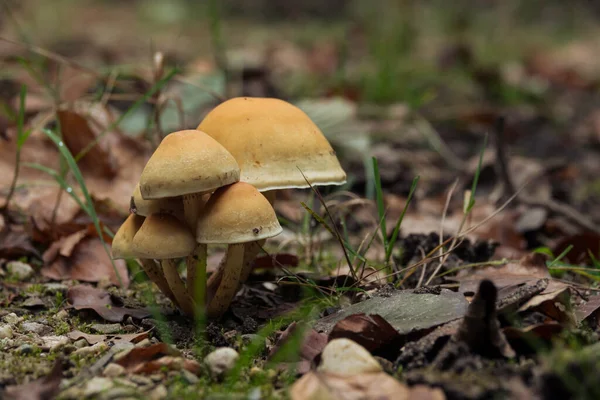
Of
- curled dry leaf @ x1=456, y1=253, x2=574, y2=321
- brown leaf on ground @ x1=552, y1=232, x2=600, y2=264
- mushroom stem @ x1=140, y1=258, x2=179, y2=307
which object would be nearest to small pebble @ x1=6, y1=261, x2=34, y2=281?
mushroom stem @ x1=140, y1=258, x2=179, y2=307

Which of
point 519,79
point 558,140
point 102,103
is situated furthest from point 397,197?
point 519,79

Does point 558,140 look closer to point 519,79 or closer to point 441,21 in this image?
point 519,79

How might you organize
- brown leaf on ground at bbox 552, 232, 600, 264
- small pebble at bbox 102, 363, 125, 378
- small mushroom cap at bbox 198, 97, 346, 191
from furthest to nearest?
brown leaf on ground at bbox 552, 232, 600, 264 → small mushroom cap at bbox 198, 97, 346, 191 → small pebble at bbox 102, 363, 125, 378

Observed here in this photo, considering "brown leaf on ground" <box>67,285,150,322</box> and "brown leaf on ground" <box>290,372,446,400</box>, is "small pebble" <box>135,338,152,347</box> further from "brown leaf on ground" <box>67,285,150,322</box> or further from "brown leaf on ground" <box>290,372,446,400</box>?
"brown leaf on ground" <box>290,372,446,400</box>

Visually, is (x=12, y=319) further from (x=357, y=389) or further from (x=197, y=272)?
(x=357, y=389)

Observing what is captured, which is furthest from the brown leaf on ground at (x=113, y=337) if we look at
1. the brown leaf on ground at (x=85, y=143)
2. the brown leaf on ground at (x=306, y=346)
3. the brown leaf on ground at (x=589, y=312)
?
the brown leaf on ground at (x=85, y=143)

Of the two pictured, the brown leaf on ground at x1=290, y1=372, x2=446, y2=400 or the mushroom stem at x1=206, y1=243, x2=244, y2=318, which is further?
the mushroom stem at x1=206, y1=243, x2=244, y2=318

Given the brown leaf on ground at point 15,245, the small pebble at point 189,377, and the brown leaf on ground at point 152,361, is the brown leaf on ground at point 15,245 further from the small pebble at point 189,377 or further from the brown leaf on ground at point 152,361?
the small pebble at point 189,377
